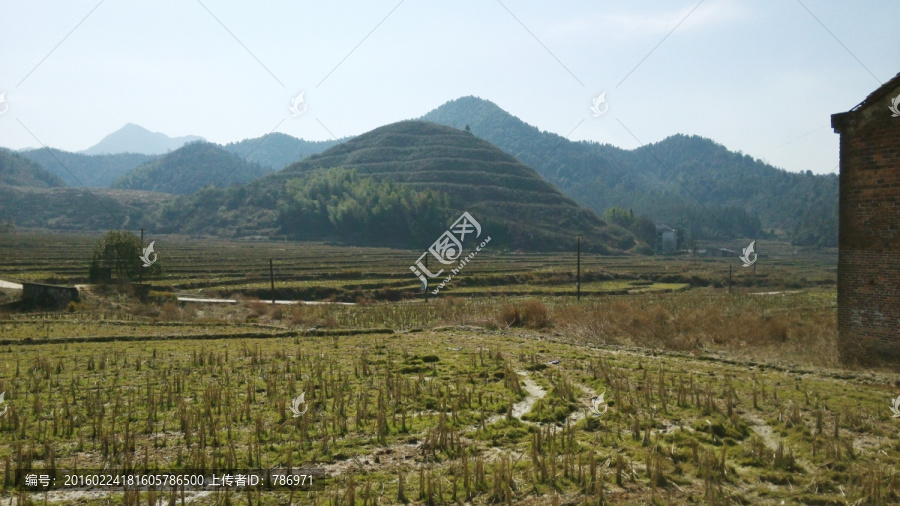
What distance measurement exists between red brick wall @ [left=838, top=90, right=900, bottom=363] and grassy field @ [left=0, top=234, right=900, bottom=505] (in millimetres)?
947

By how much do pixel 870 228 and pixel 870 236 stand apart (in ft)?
0.58

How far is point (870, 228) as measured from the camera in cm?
1442

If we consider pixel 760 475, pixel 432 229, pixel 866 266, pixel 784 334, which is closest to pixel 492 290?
pixel 784 334

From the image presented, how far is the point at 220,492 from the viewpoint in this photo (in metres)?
6.82

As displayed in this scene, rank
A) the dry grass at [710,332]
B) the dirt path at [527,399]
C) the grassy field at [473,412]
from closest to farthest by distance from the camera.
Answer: the grassy field at [473,412] < the dirt path at [527,399] < the dry grass at [710,332]

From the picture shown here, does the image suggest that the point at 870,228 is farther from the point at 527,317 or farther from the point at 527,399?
the point at 527,317

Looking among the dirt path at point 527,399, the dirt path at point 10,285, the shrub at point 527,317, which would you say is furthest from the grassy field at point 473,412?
the dirt path at point 10,285

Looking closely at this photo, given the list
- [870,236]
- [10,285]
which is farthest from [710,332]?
[10,285]

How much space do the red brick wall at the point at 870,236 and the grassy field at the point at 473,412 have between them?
3.11 ft

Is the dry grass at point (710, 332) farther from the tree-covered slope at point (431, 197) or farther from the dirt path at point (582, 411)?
the tree-covered slope at point (431, 197)

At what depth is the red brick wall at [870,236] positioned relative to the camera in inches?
551

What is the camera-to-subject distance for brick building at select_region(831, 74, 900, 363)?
14.0 metres

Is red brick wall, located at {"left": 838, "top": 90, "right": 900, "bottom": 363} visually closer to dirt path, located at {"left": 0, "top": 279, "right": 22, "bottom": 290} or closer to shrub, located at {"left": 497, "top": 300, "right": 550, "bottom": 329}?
shrub, located at {"left": 497, "top": 300, "right": 550, "bottom": 329}

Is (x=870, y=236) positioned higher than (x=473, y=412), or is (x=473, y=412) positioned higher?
(x=870, y=236)
